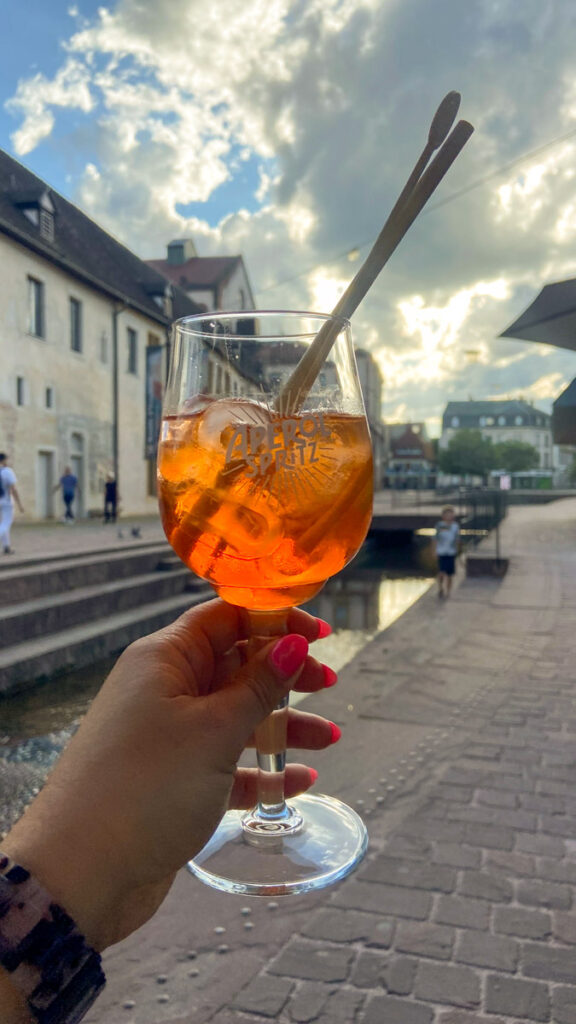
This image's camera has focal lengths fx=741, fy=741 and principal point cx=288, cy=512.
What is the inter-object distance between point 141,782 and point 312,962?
155cm

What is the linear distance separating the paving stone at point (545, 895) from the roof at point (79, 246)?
21.2 m

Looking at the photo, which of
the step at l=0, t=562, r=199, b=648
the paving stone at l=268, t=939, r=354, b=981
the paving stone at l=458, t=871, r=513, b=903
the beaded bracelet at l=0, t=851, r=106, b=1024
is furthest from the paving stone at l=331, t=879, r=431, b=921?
the step at l=0, t=562, r=199, b=648

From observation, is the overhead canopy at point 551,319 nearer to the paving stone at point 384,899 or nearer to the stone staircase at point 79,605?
the paving stone at point 384,899

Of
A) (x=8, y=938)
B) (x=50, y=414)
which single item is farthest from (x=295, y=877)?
(x=50, y=414)

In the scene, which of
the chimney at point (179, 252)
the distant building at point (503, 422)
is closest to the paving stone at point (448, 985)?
the chimney at point (179, 252)

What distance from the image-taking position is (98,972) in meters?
1.01

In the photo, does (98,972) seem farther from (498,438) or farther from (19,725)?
(498,438)

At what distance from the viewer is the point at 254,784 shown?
1633 mm

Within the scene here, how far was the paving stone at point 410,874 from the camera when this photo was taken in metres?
2.73

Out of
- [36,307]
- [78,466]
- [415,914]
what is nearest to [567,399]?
[415,914]

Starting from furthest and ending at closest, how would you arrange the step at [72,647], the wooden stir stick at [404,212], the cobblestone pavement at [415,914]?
the step at [72,647] → the cobblestone pavement at [415,914] → the wooden stir stick at [404,212]

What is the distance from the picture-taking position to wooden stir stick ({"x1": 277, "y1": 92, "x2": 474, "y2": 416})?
3.62ft

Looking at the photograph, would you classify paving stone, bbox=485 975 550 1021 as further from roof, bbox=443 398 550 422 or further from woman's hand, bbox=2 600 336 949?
roof, bbox=443 398 550 422

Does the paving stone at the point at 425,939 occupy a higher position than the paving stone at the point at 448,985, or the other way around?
the paving stone at the point at 448,985
